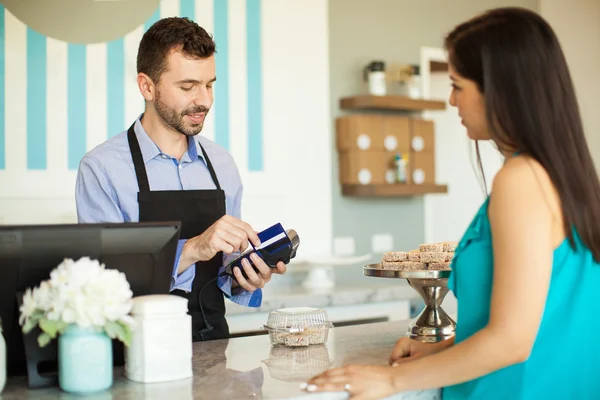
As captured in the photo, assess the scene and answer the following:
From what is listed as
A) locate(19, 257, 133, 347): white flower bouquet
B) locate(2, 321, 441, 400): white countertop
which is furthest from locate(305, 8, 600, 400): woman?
locate(19, 257, 133, 347): white flower bouquet

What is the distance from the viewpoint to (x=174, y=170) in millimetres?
2537

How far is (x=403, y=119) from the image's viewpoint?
185 inches

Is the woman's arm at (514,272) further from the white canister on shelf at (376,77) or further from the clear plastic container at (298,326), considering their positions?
the white canister on shelf at (376,77)

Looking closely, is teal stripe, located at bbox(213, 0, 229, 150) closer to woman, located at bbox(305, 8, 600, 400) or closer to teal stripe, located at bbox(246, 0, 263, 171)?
teal stripe, located at bbox(246, 0, 263, 171)

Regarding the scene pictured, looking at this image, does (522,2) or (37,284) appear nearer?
(37,284)

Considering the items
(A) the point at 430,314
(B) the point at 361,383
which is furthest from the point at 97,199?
(B) the point at 361,383

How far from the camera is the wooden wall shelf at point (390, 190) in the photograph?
4.41 metres

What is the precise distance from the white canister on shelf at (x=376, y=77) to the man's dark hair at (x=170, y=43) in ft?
6.89

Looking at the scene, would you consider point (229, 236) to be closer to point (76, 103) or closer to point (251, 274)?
point (251, 274)

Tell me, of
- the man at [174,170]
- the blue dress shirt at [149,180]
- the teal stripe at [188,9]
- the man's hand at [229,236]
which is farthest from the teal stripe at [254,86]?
the man's hand at [229,236]

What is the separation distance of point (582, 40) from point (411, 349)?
442 centimetres

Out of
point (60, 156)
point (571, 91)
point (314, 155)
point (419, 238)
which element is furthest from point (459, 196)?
point (571, 91)

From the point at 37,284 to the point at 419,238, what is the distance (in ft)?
11.6

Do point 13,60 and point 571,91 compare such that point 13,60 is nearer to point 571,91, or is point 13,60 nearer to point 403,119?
point 403,119
